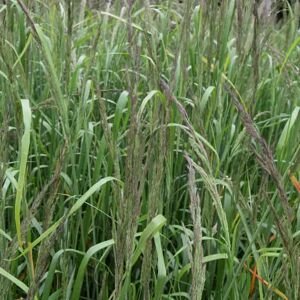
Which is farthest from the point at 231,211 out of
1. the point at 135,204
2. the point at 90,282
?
the point at 135,204

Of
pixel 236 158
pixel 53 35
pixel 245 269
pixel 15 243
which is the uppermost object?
pixel 53 35

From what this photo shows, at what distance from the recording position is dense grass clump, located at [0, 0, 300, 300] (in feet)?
2.90

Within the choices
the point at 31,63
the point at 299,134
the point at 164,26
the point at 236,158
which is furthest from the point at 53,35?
the point at 299,134

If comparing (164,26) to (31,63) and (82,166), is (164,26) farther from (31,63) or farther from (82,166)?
(82,166)

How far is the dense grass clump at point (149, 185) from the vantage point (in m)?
0.88

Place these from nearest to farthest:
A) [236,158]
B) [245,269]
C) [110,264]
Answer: [245,269]
[110,264]
[236,158]

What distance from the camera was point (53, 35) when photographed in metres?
1.84

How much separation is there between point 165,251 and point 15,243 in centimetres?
46

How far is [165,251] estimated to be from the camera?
129 cm

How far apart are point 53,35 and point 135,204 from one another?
1131 millimetres

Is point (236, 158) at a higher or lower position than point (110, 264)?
higher

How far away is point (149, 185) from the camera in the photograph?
3.61 feet

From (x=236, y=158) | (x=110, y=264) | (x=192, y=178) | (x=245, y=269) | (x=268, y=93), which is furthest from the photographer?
(x=268, y=93)

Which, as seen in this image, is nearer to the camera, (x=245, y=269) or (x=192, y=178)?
(x=192, y=178)
